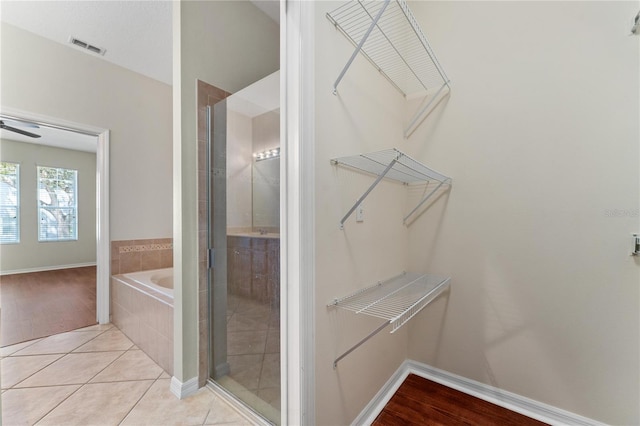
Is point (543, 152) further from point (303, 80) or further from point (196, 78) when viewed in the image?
point (196, 78)

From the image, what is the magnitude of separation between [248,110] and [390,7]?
3.57 ft

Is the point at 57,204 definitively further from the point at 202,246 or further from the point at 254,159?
the point at 254,159

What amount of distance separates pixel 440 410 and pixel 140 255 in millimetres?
3073

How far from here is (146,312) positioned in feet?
6.61

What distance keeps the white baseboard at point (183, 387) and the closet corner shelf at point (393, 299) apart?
1.00m

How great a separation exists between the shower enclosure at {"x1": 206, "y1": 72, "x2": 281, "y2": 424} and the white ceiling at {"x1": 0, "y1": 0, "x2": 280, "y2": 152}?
3.68 feet

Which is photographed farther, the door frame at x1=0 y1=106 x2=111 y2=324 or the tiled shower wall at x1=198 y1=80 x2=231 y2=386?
the door frame at x1=0 y1=106 x2=111 y2=324

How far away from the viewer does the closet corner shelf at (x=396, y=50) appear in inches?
49.8

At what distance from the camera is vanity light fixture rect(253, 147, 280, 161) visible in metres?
1.37

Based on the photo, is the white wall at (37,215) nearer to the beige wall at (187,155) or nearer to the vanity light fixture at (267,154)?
the beige wall at (187,155)

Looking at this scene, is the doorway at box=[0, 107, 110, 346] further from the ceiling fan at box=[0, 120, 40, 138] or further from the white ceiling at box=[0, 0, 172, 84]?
the white ceiling at box=[0, 0, 172, 84]

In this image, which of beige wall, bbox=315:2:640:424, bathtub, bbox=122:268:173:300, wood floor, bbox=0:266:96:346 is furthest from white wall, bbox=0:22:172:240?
beige wall, bbox=315:2:640:424

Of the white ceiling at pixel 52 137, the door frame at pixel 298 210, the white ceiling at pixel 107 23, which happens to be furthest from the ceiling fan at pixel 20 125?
the door frame at pixel 298 210

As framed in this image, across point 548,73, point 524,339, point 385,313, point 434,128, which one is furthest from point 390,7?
point 524,339
